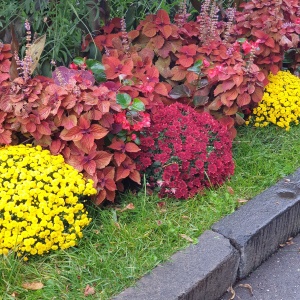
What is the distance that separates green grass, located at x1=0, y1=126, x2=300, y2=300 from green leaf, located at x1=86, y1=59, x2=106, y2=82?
0.69m

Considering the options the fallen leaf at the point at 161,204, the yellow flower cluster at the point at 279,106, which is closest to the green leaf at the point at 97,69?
the fallen leaf at the point at 161,204

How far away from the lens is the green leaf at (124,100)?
2.85m

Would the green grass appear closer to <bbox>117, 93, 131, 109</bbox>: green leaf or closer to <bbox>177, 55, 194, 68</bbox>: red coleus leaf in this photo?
<bbox>117, 93, 131, 109</bbox>: green leaf

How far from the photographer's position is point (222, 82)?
3.44 meters

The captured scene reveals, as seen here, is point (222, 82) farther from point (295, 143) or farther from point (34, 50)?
point (34, 50)

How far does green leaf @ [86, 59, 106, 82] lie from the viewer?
307 cm

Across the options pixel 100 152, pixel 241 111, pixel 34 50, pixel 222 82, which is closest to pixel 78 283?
pixel 100 152

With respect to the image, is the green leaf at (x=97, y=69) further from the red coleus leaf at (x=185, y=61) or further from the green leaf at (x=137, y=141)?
the red coleus leaf at (x=185, y=61)

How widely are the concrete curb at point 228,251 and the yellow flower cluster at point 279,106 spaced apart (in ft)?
2.35

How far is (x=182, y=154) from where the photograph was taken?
3039 mm

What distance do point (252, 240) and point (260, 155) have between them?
94cm

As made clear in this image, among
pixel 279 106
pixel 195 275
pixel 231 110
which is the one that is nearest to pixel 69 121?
pixel 195 275

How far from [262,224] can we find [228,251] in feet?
1.01

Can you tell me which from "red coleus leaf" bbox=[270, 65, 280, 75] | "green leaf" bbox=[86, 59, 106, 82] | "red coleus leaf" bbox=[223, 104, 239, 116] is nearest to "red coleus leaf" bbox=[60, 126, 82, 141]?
"green leaf" bbox=[86, 59, 106, 82]
